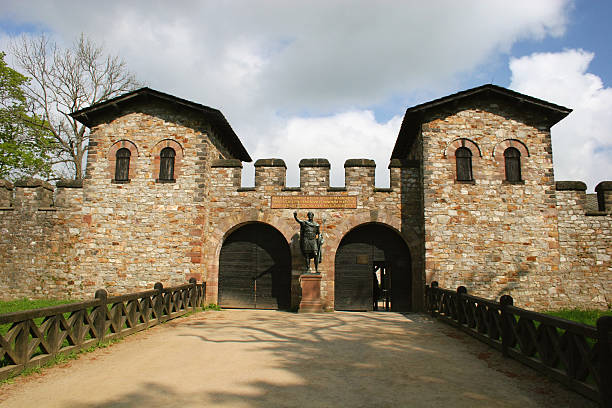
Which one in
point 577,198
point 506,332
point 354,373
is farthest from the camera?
point 577,198

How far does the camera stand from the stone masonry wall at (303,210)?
12242mm

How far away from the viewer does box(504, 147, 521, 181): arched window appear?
1196 cm

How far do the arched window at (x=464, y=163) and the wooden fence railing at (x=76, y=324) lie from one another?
881cm

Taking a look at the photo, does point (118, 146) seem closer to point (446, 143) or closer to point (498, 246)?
point (446, 143)

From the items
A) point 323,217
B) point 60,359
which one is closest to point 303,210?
point 323,217

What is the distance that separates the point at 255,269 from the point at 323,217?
2816 millimetres

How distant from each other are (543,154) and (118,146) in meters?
13.3

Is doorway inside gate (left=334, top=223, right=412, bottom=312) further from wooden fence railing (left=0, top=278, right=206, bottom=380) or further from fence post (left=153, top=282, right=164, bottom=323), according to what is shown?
fence post (left=153, top=282, right=164, bottom=323)

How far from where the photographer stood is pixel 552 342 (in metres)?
5.15

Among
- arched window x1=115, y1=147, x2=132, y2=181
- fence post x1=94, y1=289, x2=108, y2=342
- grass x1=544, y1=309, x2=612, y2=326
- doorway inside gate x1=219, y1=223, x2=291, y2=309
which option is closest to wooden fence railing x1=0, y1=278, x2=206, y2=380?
fence post x1=94, y1=289, x2=108, y2=342

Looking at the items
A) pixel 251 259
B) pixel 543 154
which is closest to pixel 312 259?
pixel 251 259

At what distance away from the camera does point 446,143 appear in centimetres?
1204

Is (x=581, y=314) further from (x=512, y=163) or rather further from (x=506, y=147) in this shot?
(x=506, y=147)

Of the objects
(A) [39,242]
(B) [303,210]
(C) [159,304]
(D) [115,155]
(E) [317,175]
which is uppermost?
(D) [115,155]
